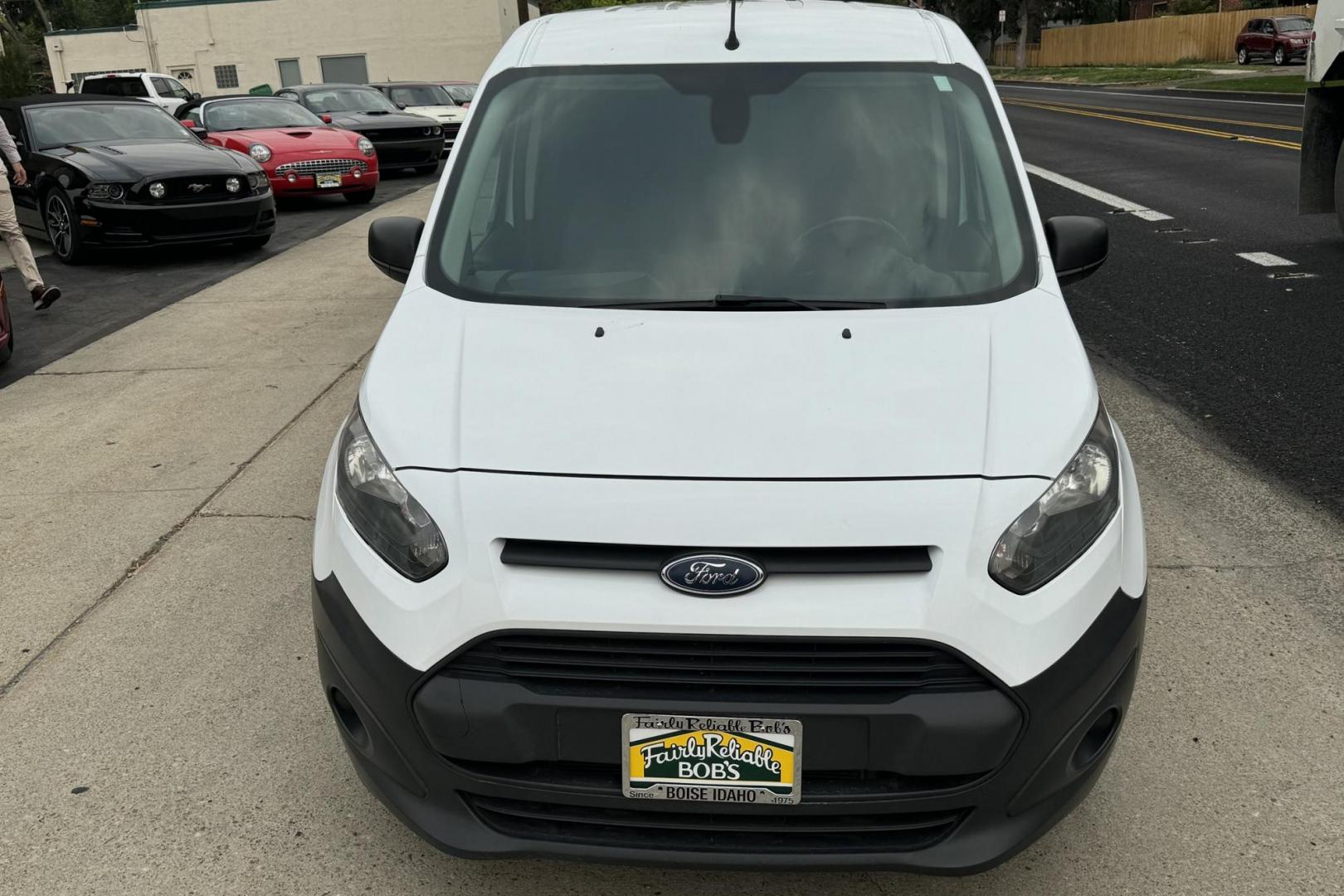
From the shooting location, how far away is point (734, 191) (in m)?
3.51

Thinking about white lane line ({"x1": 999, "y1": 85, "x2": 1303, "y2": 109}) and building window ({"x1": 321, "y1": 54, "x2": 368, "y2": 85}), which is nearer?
white lane line ({"x1": 999, "y1": 85, "x2": 1303, "y2": 109})

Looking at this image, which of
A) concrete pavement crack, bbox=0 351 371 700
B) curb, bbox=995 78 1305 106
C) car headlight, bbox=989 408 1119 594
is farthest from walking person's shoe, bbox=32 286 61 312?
curb, bbox=995 78 1305 106

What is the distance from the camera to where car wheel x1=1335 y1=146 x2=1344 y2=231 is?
9898 mm

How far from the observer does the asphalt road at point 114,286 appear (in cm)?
898

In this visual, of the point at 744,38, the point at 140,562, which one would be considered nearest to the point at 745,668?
the point at 744,38

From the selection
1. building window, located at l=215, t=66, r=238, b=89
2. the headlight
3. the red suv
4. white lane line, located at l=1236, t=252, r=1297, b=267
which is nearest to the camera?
white lane line, located at l=1236, t=252, r=1297, b=267

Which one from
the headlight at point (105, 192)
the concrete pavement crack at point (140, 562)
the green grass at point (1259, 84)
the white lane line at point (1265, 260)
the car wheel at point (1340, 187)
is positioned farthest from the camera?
the green grass at point (1259, 84)

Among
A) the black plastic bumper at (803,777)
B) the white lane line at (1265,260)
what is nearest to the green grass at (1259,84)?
the white lane line at (1265,260)

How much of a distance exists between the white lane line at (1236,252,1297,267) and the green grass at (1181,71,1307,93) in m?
22.5

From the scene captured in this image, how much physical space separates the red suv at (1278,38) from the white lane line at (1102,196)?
31.9 metres

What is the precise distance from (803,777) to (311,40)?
1987 inches

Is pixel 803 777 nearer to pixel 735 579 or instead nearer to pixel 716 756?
pixel 716 756

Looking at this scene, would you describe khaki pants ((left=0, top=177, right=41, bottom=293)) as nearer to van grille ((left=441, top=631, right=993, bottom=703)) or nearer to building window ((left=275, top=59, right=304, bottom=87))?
van grille ((left=441, top=631, right=993, bottom=703))

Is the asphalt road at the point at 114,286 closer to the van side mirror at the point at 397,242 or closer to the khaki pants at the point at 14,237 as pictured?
the khaki pants at the point at 14,237
